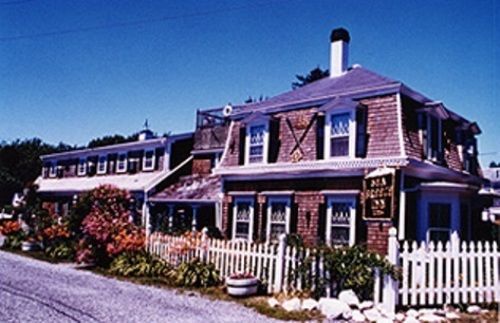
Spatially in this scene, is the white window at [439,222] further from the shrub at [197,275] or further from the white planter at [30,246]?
the white planter at [30,246]

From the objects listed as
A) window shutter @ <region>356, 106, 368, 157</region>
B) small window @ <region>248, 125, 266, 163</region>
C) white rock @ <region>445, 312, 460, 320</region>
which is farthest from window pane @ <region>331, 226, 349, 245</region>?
white rock @ <region>445, 312, 460, 320</region>

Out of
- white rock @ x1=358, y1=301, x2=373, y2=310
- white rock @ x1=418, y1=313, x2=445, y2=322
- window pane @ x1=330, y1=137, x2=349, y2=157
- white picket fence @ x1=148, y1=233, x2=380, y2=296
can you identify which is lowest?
white rock @ x1=418, y1=313, x2=445, y2=322

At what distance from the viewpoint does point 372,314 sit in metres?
9.09

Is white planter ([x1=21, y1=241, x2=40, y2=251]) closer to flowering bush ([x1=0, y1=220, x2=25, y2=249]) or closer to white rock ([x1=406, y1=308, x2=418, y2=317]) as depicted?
flowering bush ([x1=0, y1=220, x2=25, y2=249])

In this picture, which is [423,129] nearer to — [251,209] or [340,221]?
[340,221]

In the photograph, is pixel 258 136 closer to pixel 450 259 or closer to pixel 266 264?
pixel 266 264

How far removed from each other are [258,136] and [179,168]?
1066 cm

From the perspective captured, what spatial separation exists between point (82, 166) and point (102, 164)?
2.72 m

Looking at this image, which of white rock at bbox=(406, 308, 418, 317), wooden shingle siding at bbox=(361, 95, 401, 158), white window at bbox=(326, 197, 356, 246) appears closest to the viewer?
white rock at bbox=(406, 308, 418, 317)

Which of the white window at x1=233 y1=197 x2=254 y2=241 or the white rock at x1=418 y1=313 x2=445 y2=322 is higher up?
the white window at x1=233 y1=197 x2=254 y2=241

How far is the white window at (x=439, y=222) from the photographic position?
14742mm

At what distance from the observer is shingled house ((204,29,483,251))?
1408 centimetres

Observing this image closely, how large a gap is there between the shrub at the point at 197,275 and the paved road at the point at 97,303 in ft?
2.99

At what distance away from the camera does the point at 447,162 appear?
16.9 metres
